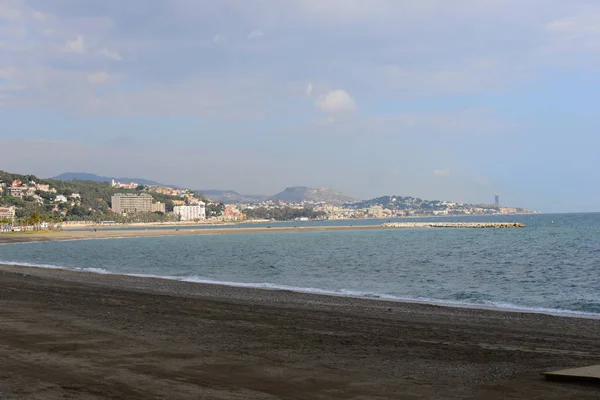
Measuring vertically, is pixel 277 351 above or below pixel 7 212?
below

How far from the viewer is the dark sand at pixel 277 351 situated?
22.4 ft

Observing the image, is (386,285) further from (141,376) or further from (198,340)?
(141,376)

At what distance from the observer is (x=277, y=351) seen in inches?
370

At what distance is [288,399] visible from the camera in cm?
647

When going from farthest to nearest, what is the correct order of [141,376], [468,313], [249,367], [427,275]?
[427,275], [468,313], [249,367], [141,376]

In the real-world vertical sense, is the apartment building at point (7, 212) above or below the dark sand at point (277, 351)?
above

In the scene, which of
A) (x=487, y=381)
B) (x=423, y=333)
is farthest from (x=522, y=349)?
(x=487, y=381)

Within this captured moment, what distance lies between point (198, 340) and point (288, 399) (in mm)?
4133

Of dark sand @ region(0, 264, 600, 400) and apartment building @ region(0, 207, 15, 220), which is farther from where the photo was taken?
apartment building @ region(0, 207, 15, 220)

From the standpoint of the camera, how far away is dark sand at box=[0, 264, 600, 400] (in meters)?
6.83

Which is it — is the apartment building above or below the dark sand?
above

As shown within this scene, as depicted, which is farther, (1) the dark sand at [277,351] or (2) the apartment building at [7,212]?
(2) the apartment building at [7,212]

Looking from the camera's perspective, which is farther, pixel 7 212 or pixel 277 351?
pixel 7 212

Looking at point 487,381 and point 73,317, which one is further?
point 73,317
